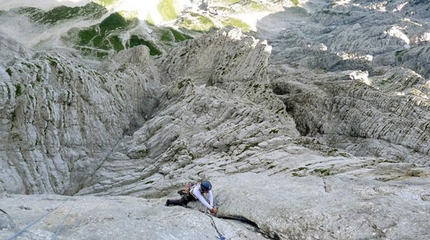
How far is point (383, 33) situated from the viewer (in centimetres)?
19075

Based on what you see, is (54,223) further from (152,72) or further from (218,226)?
(152,72)

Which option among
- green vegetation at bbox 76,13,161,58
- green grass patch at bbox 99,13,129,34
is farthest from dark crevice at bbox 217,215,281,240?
green grass patch at bbox 99,13,129,34

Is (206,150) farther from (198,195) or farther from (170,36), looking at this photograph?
(170,36)

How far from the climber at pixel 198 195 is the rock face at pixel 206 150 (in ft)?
2.72

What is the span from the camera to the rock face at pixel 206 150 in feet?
64.0

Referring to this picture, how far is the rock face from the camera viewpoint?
1952 cm

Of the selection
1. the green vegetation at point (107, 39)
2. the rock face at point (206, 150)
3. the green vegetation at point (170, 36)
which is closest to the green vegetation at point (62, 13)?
the green vegetation at point (107, 39)

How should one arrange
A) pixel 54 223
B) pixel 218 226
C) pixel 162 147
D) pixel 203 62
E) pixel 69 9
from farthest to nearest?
1. pixel 69 9
2. pixel 203 62
3. pixel 162 147
4. pixel 218 226
5. pixel 54 223

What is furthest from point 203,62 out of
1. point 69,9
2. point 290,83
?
point 69,9

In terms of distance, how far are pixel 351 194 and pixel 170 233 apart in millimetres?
12021

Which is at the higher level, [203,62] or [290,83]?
[203,62]

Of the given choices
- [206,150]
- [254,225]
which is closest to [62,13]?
[206,150]

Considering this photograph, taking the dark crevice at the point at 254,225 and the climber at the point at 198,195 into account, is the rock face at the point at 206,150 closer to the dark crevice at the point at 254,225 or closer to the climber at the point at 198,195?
the dark crevice at the point at 254,225

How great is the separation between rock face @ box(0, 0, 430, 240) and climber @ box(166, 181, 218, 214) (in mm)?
830
